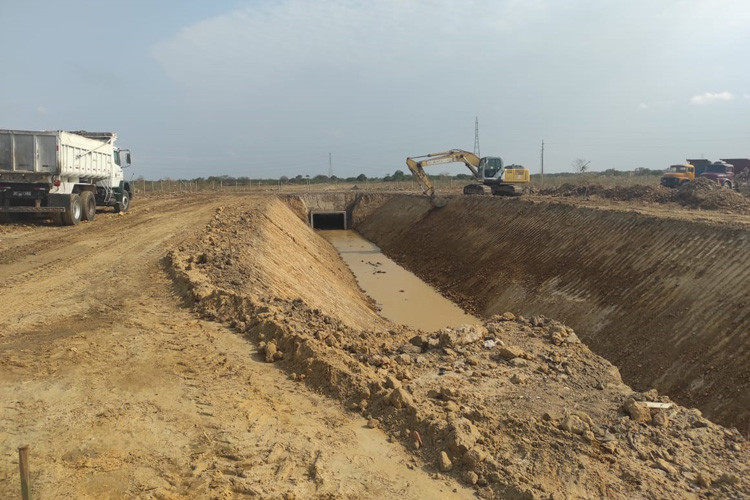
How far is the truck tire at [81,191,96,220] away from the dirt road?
1176cm

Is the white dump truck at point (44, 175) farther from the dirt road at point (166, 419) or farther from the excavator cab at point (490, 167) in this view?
the excavator cab at point (490, 167)

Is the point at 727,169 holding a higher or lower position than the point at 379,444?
higher

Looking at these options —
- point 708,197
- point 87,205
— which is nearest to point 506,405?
point 87,205

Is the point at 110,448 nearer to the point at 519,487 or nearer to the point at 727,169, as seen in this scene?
the point at 519,487

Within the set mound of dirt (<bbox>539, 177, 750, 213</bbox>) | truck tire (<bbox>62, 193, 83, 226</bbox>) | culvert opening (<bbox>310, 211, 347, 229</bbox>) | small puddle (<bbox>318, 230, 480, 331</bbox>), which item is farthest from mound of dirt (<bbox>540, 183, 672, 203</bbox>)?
truck tire (<bbox>62, 193, 83, 226</bbox>)

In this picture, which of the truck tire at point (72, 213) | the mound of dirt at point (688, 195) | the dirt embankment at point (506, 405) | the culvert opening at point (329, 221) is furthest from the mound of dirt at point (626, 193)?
the truck tire at point (72, 213)

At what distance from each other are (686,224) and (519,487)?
12.4 m

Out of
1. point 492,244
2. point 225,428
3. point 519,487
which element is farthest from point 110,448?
point 492,244

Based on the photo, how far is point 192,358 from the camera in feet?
19.2

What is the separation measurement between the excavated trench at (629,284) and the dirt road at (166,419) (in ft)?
22.3

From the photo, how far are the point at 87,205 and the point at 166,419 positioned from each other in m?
16.5

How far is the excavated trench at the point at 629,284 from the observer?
9.43 metres

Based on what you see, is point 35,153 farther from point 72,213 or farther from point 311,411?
point 311,411

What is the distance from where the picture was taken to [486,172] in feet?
98.8
